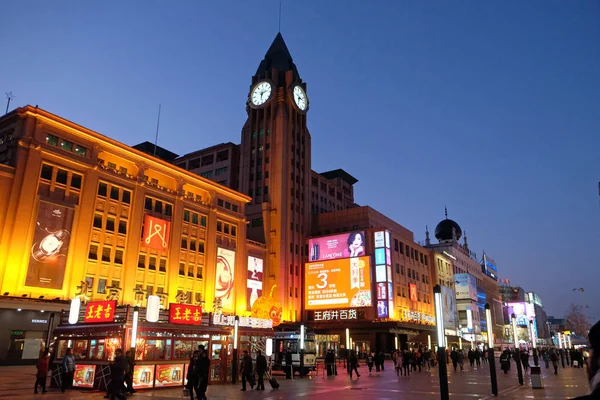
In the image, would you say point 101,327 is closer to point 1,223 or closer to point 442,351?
point 442,351

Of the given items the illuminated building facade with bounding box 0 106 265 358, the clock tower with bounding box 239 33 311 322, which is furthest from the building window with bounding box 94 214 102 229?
the clock tower with bounding box 239 33 311 322

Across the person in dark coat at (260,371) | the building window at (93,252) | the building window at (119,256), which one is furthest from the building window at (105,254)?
the person in dark coat at (260,371)

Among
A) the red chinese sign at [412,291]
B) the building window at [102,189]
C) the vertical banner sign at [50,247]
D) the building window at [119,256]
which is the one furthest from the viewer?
the red chinese sign at [412,291]

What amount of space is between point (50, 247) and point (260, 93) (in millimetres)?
52645

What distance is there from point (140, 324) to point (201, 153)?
8280cm

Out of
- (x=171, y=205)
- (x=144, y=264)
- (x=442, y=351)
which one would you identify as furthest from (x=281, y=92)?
(x=442, y=351)

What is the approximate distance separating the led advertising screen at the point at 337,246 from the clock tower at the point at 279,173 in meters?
3.00

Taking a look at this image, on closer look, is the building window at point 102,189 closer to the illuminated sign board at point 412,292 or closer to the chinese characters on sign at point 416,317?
the chinese characters on sign at point 416,317

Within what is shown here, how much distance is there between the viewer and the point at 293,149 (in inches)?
3415

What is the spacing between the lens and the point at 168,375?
23.9 m

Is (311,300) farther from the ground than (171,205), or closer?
closer

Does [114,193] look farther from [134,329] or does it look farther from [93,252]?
[134,329]

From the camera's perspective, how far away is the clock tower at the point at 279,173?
78750 mm

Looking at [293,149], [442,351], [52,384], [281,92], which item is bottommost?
[52,384]
